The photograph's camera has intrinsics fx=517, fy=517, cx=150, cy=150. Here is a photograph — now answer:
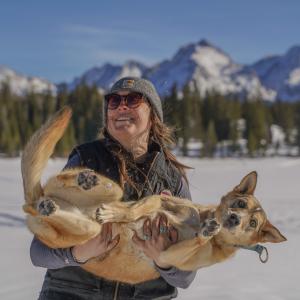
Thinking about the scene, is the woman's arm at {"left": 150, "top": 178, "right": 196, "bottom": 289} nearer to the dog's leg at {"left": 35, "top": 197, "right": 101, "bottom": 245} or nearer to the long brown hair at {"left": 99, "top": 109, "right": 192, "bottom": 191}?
the dog's leg at {"left": 35, "top": 197, "right": 101, "bottom": 245}

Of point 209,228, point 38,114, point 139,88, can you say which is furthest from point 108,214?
point 38,114

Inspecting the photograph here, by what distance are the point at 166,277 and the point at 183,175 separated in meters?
0.96

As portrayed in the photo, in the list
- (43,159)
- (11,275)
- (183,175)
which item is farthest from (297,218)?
(43,159)

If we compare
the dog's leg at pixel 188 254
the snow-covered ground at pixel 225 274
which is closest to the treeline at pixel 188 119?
the snow-covered ground at pixel 225 274

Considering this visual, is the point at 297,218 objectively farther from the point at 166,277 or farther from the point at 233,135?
the point at 233,135

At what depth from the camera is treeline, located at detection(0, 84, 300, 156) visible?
2391 inches

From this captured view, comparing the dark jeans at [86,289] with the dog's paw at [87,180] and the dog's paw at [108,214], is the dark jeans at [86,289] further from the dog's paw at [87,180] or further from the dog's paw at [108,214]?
the dog's paw at [87,180]

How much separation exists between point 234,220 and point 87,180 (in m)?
1.00

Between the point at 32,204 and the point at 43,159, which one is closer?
Result: the point at 32,204

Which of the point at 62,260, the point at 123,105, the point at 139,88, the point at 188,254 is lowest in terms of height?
the point at 62,260

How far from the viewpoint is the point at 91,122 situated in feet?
214

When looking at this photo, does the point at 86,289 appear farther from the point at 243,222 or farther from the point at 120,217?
the point at 243,222

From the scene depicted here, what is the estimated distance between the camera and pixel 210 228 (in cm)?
317

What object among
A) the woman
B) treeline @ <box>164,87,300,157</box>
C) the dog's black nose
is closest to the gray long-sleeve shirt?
the woman
